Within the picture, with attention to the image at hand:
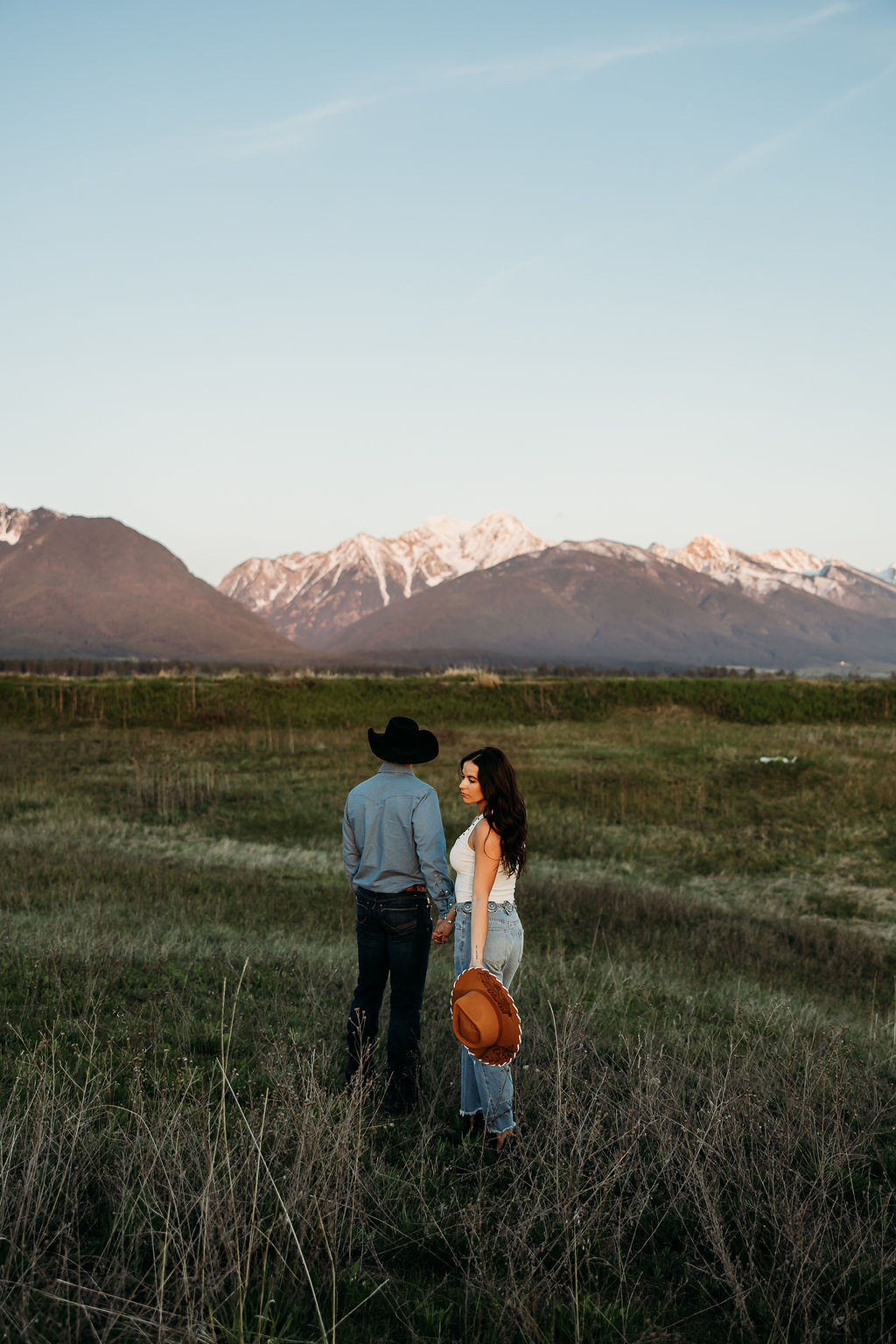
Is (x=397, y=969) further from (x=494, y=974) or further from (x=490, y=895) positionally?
(x=490, y=895)

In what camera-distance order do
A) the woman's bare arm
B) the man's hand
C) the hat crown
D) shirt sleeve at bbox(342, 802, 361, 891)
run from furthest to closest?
shirt sleeve at bbox(342, 802, 361, 891) < the man's hand < the woman's bare arm < the hat crown

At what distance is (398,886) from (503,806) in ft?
3.17

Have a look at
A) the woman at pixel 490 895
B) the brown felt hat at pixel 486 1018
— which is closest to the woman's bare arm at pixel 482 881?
the woman at pixel 490 895

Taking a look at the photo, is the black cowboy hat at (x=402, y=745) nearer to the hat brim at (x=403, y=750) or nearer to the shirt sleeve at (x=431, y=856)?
the hat brim at (x=403, y=750)

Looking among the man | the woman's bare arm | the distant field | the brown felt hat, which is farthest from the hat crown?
the distant field

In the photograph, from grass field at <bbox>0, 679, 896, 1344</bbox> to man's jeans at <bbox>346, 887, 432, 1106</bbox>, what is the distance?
23 cm

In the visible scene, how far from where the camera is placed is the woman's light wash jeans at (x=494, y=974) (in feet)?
14.3

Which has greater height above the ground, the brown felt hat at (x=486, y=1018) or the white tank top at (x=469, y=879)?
the white tank top at (x=469, y=879)

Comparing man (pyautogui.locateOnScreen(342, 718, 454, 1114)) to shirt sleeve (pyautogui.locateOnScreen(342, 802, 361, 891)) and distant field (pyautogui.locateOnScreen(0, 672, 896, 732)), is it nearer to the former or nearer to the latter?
shirt sleeve (pyautogui.locateOnScreen(342, 802, 361, 891))

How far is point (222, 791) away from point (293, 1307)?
21.9 m

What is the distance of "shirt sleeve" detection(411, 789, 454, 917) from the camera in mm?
4844

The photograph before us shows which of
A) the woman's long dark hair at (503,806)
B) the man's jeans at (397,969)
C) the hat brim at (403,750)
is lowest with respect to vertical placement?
the man's jeans at (397,969)

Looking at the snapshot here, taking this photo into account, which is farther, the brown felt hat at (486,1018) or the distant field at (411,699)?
the distant field at (411,699)

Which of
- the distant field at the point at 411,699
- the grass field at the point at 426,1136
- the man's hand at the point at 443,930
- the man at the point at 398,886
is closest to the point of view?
the grass field at the point at 426,1136
